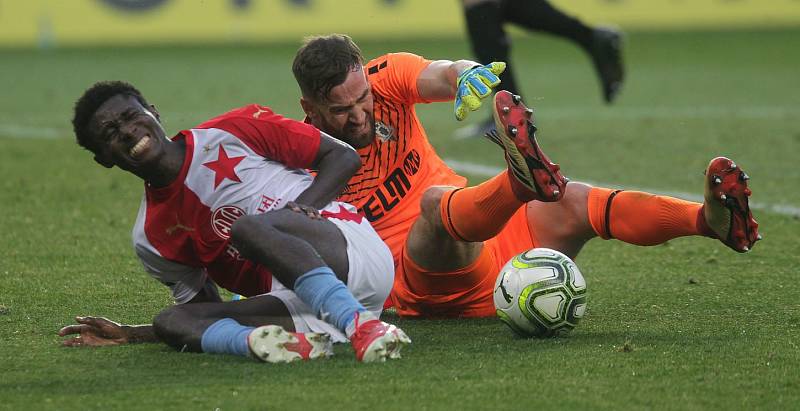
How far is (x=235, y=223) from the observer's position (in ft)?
11.6

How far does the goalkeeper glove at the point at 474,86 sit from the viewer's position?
3986 mm

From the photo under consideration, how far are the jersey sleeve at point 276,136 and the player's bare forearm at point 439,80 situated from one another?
23.9 inches

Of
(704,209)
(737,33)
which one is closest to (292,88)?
(737,33)

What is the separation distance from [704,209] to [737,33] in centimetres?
1520

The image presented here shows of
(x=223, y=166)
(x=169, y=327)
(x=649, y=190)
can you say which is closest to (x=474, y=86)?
(x=223, y=166)

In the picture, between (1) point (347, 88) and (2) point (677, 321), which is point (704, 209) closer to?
(2) point (677, 321)

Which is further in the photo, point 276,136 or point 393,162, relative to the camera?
point 393,162

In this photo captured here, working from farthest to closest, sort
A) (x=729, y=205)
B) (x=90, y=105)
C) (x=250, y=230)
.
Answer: (x=90, y=105)
(x=729, y=205)
(x=250, y=230)

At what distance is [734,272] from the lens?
492 centimetres

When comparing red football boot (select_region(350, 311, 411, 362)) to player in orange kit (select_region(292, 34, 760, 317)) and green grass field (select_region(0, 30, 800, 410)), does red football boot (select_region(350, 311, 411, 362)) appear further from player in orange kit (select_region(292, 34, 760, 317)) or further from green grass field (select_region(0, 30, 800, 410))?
player in orange kit (select_region(292, 34, 760, 317))

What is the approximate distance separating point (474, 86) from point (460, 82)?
0.24 feet

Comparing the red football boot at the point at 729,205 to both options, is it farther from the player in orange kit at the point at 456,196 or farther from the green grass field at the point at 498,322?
the green grass field at the point at 498,322

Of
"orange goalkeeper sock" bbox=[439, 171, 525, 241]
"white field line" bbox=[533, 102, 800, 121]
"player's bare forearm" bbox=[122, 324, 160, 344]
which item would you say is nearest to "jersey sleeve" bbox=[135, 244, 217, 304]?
"player's bare forearm" bbox=[122, 324, 160, 344]

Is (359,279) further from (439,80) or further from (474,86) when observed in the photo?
(439,80)
